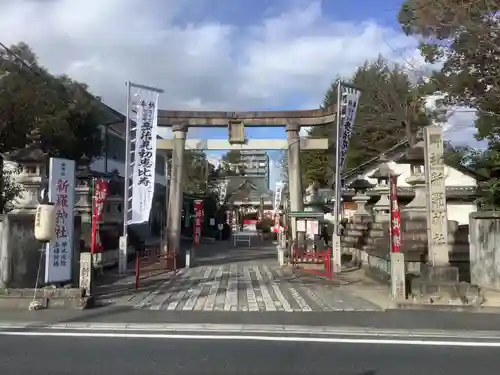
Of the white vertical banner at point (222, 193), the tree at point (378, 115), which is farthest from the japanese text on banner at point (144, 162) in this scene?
the white vertical banner at point (222, 193)

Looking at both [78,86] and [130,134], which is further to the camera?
[78,86]

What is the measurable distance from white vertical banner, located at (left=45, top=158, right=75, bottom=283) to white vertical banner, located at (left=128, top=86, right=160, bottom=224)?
644 cm

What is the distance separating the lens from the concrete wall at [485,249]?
48.8ft

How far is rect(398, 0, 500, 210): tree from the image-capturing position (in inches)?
519

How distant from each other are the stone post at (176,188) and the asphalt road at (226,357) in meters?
13.9

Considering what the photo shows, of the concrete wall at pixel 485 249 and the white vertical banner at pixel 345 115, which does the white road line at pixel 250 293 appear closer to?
the white vertical banner at pixel 345 115

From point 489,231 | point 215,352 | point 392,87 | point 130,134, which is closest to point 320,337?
point 215,352

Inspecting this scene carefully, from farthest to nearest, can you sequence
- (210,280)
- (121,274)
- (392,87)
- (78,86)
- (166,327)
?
(392,87), (78,86), (121,274), (210,280), (166,327)

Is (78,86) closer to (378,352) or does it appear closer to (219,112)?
(219,112)

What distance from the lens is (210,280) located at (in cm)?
1812

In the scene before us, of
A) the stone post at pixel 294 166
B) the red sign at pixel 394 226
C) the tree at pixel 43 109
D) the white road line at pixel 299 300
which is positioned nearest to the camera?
the white road line at pixel 299 300

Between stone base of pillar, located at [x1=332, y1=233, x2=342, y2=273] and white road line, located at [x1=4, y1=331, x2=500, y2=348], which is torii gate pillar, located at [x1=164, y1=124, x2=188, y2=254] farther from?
white road line, located at [x1=4, y1=331, x2=500, y2=348]

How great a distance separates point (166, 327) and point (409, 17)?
10545 mm

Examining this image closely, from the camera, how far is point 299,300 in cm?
1404
